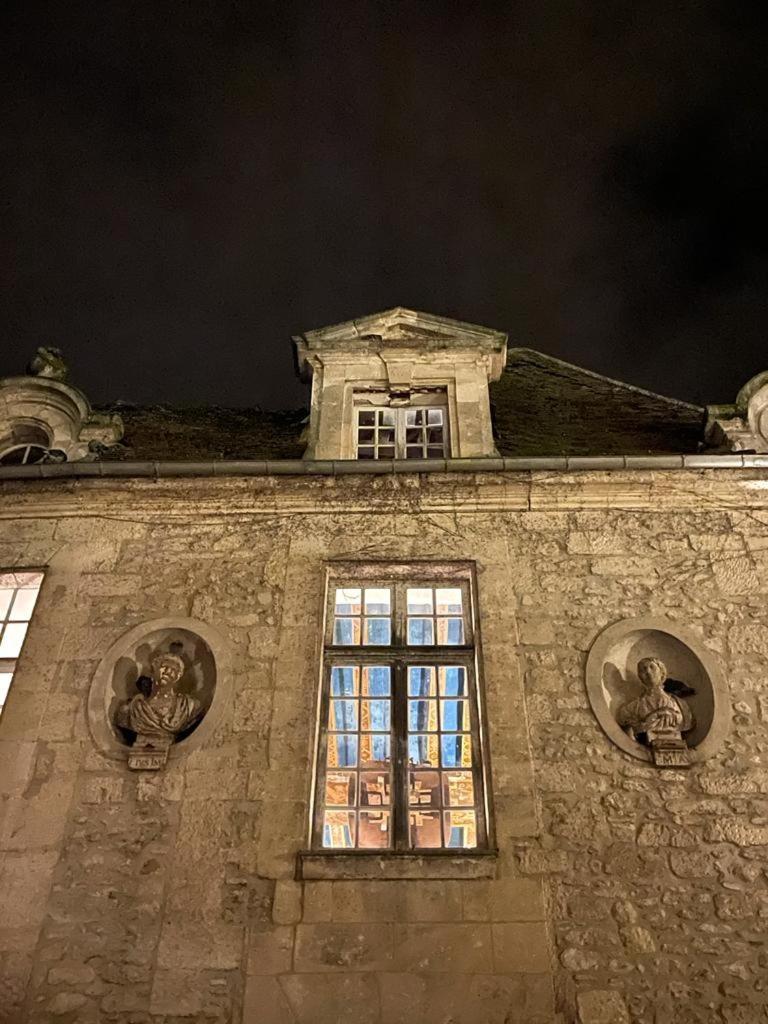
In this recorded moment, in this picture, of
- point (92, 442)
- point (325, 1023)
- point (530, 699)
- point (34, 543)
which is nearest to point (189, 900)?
point (325, 1023)

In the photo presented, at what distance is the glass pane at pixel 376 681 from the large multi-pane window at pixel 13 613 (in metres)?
2.47

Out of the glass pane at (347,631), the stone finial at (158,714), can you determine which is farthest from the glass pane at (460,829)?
the stone finial at (158,714)

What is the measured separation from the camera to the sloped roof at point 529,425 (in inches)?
300

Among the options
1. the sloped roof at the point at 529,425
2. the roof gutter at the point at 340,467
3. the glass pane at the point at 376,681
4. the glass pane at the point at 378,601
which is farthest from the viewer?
the sloped roof at the point at 529,425

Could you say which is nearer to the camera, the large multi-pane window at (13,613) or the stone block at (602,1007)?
the stone block at (602,1007)

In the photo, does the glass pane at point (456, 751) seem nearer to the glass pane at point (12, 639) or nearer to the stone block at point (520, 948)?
the stone block at point (520, 948)

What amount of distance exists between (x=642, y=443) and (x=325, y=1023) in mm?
5551

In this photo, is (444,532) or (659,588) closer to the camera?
(659,588)

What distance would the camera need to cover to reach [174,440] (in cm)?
811

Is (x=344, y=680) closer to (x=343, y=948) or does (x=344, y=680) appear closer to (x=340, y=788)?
(x=340, y=788)

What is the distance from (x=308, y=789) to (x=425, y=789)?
74 centimetres

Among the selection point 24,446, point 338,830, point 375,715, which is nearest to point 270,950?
point 338,830

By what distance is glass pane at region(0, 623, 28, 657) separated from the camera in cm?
594

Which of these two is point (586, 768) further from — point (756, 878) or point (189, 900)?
point (189, 900)
